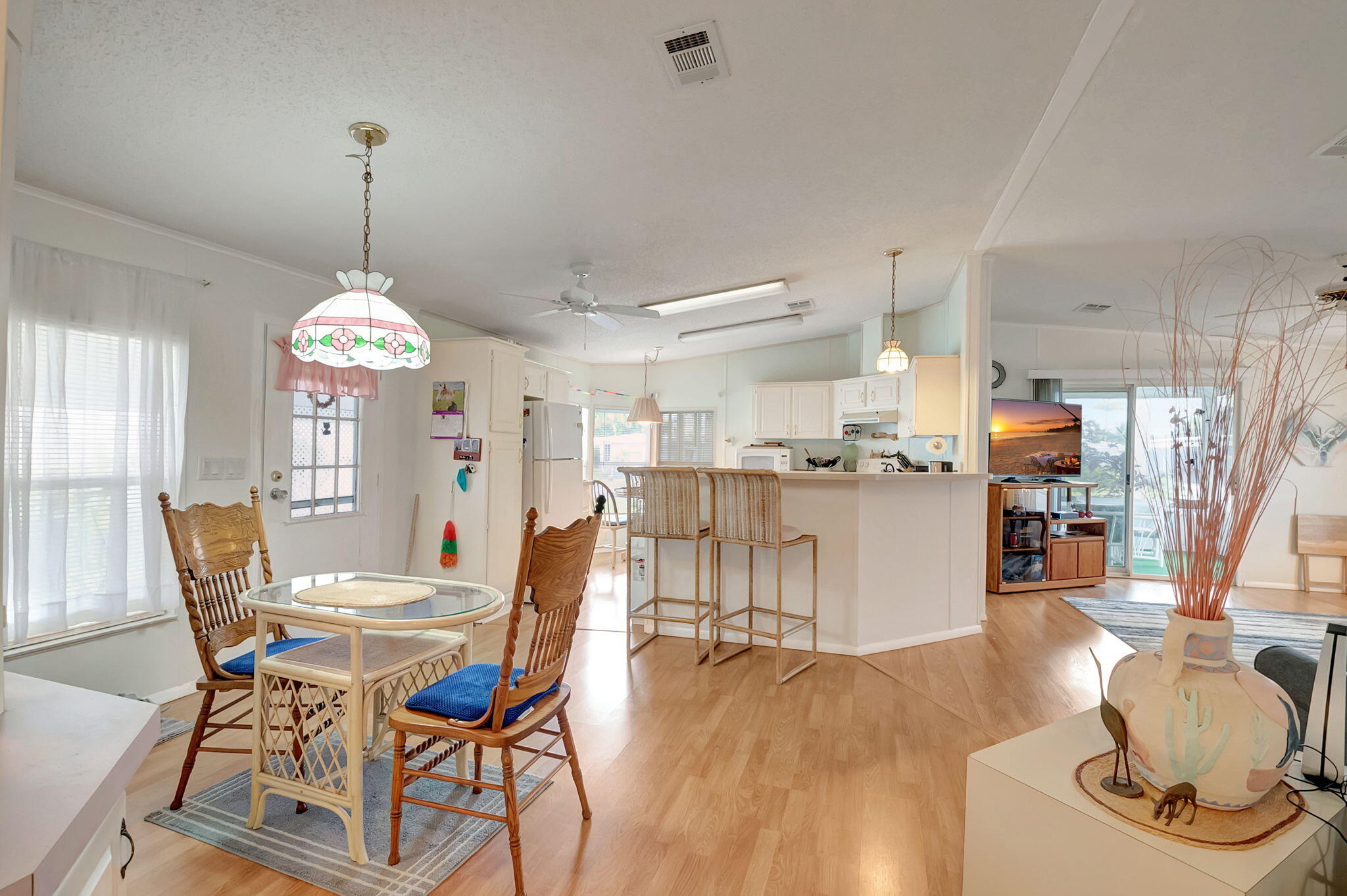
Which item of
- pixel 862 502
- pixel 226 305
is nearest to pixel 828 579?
pixel 862 502

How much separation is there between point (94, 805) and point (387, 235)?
125 inches

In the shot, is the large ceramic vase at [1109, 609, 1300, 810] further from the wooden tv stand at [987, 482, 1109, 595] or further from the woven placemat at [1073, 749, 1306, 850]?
the wooden tv stand at [987, 482, 1109, 595]

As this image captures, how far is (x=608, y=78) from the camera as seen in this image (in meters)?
2.10

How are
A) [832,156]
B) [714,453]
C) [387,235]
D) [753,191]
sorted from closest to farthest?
[832,156] < [753,191] < [387,235] < [714,453]

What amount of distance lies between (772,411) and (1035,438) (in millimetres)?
2672

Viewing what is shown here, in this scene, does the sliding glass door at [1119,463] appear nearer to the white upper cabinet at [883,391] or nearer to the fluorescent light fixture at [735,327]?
the white upper cabinet at [883,391]

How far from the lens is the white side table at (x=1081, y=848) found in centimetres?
109

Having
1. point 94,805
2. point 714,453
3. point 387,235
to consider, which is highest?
point 387,235

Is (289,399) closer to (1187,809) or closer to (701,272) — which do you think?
(701,272)

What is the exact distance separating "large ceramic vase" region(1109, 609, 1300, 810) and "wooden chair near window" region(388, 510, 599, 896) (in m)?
1.43

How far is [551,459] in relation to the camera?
5.60 metres

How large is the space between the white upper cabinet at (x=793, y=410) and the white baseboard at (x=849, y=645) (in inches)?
124

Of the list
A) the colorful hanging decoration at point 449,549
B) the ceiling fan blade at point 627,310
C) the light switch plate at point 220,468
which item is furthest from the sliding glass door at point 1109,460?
the light switch plate at point 220,468

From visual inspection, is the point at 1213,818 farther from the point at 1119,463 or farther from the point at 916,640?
the point at 1119,463
